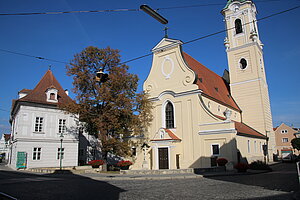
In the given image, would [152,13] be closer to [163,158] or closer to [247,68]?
[163,158]

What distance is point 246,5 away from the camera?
39.0m

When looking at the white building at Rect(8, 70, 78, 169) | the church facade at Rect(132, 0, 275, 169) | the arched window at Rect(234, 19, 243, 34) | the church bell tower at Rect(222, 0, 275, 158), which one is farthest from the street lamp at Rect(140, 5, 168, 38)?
the arched window at Rect(234, 19, 243, 34)

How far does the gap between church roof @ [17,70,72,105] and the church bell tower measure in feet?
81.5

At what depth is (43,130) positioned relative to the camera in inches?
1171

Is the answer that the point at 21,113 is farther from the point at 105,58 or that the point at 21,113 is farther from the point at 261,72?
the point at 261,72

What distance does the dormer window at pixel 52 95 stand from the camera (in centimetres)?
3069

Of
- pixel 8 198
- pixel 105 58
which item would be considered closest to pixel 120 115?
pixel 105 58

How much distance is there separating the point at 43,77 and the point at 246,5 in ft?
107

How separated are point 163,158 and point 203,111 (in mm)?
6470

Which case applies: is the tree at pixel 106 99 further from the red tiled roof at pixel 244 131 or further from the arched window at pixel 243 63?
the arched window at pixel 243 63

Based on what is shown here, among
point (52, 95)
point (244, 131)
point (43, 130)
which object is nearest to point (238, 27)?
point (244, 131)

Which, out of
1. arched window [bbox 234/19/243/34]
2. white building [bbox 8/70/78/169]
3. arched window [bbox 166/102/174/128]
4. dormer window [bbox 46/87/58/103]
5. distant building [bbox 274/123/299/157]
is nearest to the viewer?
arched window [bbox 166/102/174/128]

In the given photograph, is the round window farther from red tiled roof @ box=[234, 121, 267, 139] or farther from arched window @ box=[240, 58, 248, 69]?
red tiled roof @ box=[234, 121, 267, 139]

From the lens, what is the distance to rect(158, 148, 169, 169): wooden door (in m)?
25.6
